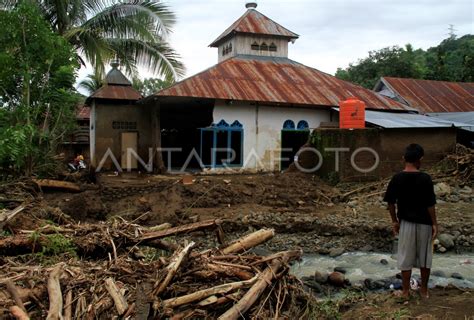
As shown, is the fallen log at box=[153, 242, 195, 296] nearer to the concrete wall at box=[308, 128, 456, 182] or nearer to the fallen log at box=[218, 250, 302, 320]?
the fallen log at box=[218, 250, 302, 320]

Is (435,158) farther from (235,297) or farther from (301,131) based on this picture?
(235,297)

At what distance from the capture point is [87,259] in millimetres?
4883

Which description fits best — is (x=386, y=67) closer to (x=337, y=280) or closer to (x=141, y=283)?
(x=337, y=280)

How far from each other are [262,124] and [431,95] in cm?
1163

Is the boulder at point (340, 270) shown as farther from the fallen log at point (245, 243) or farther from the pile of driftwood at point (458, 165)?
the pile of driftwood at point (458, 165)

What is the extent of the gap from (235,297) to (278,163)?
1482 cm

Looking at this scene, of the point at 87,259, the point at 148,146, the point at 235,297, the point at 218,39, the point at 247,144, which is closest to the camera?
the point at 235,297

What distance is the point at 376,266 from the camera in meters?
7.98

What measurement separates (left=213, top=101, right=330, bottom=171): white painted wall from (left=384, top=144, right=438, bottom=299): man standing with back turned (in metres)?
12.7

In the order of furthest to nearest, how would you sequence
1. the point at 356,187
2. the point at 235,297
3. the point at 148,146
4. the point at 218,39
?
the point at 218,39, the point at 148,146, the point at 356,187, the point at 235,297

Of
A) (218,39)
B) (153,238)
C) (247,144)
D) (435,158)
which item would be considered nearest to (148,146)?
(247,144)

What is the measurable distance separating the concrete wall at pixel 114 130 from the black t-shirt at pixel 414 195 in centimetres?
1511

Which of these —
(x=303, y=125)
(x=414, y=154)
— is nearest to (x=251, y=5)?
(x=303, y=125)

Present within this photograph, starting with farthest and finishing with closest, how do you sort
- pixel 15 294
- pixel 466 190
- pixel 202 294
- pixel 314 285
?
pixel 466 190
pixel 314 285
pixel 202 294
pixel 15 294
